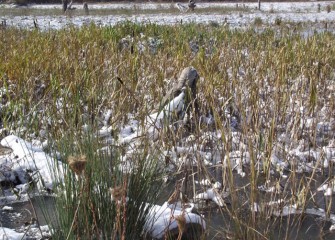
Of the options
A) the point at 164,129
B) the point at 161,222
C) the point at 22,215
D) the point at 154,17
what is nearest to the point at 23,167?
the point at 22,215

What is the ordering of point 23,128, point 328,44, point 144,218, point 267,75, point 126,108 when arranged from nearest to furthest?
point 144,218
point 23,128
point 126,108
point 267,75
point 328,44

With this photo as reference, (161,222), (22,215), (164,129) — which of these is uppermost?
(164,129)

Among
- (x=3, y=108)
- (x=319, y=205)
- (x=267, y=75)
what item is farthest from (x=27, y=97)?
(x=319, y=205)

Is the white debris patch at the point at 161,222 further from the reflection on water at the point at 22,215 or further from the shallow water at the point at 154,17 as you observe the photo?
the shallow water at the point at 154,17

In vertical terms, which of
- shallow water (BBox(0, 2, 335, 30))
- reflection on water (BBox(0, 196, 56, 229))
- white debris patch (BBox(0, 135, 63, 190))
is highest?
Result: white debris patch (BBox(0, 135, 63, 190))

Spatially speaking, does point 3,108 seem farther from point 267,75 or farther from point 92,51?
point 267,75

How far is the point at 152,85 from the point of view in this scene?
17.1 feet

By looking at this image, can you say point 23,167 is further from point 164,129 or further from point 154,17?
point 154,17

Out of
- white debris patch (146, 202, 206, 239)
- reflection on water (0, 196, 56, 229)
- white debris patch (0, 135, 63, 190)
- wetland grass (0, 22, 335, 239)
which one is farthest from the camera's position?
white debris patch (0, 135, 63, 190)

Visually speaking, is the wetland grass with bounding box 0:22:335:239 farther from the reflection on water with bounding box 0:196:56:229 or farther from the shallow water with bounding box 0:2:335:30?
the shallow water with bounding box 0:2:335:30

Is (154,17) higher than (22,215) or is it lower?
lower

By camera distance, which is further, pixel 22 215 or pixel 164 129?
pixel 164 129

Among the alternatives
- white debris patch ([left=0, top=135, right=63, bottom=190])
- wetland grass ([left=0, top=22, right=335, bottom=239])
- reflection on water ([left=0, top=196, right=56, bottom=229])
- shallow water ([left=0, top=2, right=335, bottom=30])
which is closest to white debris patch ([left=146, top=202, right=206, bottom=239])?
wetland grass ([left=0, top=22, right=335, bottom=239])

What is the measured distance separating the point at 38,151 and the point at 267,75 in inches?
99.6
